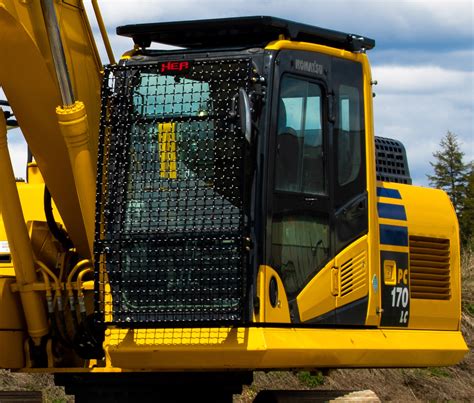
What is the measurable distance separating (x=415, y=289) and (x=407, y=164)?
1336 mm

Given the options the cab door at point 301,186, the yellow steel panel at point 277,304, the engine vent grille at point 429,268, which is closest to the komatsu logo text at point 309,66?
the cab door at point 301,186

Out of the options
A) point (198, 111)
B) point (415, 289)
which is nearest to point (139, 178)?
point (198, 111)

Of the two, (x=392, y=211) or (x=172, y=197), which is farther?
(x=392, y=211)

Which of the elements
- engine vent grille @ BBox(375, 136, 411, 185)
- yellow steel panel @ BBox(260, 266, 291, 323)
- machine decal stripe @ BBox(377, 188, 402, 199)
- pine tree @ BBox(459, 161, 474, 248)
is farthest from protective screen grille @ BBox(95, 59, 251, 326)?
pine tree @ BBox(459, 161, 474, 248)

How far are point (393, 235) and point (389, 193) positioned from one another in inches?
15.2

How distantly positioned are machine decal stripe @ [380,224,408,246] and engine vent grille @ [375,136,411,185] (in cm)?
73

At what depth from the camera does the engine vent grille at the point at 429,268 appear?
930 cm

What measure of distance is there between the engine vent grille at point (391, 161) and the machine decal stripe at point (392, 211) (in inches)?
22.6

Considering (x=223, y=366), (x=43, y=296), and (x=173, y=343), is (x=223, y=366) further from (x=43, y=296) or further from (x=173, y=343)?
(x=43, y=296)

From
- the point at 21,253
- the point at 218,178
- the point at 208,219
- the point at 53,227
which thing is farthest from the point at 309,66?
the point at 21,253

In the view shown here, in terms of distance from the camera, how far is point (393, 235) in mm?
8883

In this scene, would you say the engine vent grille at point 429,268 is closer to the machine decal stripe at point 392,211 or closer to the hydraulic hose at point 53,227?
the machine decal stripe at point 392,211

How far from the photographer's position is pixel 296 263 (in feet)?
25.7

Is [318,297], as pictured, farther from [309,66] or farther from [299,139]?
[309,66]
